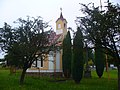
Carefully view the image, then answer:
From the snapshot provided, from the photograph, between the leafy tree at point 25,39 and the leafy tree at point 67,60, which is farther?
the leafy tree at point 67,60

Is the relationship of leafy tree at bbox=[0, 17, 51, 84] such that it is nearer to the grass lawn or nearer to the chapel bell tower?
the grass lawn

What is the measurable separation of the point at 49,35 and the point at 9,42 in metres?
4.12

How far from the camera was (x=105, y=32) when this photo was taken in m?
18.7

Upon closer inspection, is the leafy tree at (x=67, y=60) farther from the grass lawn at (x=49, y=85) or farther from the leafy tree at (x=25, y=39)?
the leafy tree at (x=25, y=39)

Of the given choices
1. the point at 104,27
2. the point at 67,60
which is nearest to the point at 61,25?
the point at 67,60

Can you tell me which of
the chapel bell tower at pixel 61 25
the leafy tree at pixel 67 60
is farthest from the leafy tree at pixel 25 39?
the chapel bell tower at pixel 61 25

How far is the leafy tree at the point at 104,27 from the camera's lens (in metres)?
18.6

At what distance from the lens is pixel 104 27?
18.7 m

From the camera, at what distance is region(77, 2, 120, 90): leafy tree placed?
18.6m

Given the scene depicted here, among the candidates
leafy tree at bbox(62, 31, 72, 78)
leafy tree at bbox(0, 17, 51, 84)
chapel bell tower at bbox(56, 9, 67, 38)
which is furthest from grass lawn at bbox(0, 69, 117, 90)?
chapel bell tower at bbox(56, 9, 67, 38)

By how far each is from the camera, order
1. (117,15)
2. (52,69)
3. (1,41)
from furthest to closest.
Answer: (52,69) → (1,41) → (117,15)

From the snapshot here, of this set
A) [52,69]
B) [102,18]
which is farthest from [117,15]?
[52,69]

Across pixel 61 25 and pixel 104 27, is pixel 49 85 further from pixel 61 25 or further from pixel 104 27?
pixel 61 25

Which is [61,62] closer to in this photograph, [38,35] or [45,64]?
[45,64]
